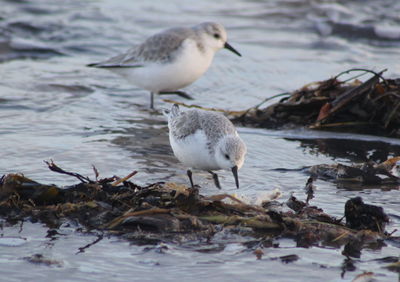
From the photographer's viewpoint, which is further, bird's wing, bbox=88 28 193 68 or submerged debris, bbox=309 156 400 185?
bird's wing, bbox=88 28 193 68

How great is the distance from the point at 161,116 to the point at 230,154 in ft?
8.19

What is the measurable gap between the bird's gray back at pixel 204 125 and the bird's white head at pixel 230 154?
3.5 inches

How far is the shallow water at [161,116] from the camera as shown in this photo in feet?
10.1

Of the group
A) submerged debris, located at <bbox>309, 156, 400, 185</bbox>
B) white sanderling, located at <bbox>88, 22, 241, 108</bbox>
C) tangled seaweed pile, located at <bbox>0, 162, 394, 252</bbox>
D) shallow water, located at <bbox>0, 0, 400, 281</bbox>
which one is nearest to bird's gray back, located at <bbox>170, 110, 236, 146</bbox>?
shallow water, located at <bbox>0, 0, 400, 281</bbox>

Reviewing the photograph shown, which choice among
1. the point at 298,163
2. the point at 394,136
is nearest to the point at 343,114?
the point at 394,136

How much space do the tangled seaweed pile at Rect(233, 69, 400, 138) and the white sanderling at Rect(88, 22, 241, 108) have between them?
111 centimetres

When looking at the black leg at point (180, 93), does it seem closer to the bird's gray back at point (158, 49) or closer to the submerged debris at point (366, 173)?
the bird's gray back at point (158, 49)

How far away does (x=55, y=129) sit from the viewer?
5.50 meters

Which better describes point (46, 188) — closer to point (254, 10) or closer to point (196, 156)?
point (196, 156)

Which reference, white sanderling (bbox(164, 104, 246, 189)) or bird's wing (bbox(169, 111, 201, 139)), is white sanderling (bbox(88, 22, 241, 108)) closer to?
bird's wing (bbox(169, 111, 201, 139))

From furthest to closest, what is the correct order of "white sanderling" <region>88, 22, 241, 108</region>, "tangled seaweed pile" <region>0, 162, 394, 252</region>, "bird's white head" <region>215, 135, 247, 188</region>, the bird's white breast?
"white sanderling" <region>88, 22, 241, 108</region> < the bird's white breast < "bird's white head" <region>215, 135, 247, 188</region> < "tangled seaweed pile" <region>0, 162, 394, 252</region>

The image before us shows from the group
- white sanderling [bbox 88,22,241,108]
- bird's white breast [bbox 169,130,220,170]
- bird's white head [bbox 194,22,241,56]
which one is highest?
bird's white head [bbox 194,22,241,56]

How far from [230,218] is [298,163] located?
1583 mm

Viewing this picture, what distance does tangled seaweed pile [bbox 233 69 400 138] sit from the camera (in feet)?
18.1
